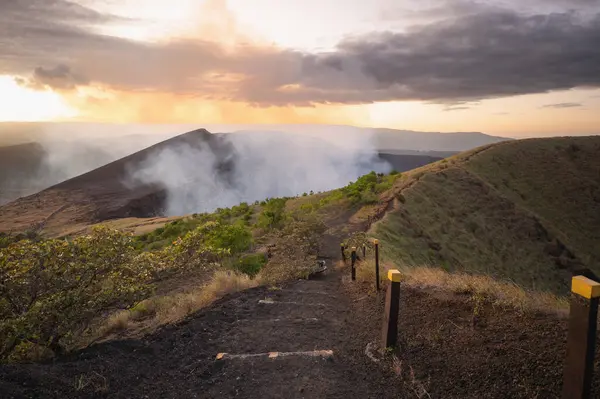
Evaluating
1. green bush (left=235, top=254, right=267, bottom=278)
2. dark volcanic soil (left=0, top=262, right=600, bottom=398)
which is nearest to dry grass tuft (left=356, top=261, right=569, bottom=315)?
dark volcanic soil (left=0, top=262, right=600, bottom=398)

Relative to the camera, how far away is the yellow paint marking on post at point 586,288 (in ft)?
Result: 11.4

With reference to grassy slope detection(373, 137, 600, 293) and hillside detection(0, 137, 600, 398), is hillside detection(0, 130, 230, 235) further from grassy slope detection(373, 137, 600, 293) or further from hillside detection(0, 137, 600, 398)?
hillside detection(0, 137, 600, 398)

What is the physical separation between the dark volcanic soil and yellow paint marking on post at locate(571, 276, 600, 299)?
113 cm

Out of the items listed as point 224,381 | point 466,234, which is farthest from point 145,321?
point 466,234

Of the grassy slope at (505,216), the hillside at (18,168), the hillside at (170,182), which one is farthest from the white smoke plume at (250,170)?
the hillside at (18,168)

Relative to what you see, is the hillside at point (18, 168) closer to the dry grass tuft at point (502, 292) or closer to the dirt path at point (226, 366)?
the dirt path at point (226, 366)

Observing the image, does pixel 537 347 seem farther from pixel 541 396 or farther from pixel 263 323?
pixel 263 323

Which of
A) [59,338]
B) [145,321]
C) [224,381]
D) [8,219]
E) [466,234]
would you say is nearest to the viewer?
[224,381]

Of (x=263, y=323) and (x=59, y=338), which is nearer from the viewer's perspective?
(x=59, y=338)

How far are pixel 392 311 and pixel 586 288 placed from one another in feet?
9.28

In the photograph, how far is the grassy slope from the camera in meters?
24.3

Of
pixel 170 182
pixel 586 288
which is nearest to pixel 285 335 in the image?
pixel 586 288

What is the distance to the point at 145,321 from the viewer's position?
926 centimetres

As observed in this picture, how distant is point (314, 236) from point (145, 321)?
8.87 meters
